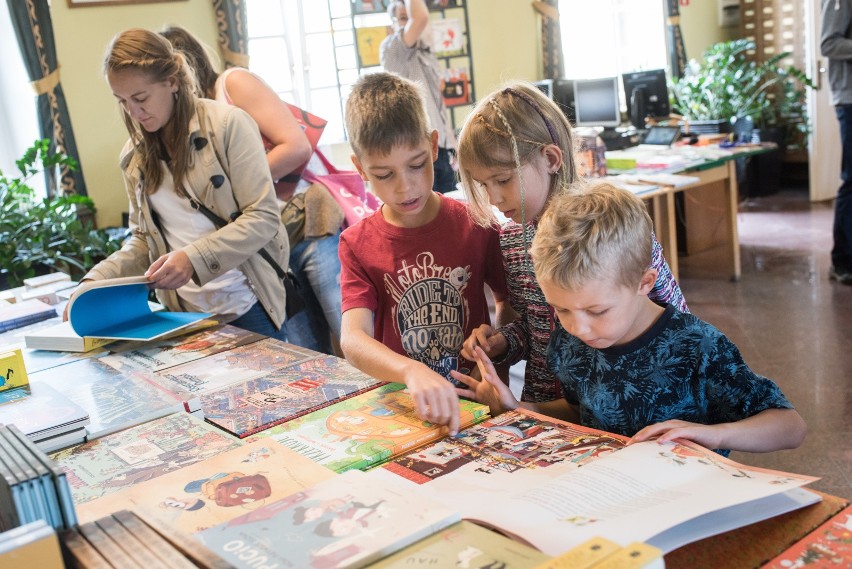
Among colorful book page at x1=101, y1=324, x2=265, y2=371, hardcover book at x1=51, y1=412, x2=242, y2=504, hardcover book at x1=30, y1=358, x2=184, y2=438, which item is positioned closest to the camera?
hardcover book at x1=51, y1=412, x2=242, y2=504

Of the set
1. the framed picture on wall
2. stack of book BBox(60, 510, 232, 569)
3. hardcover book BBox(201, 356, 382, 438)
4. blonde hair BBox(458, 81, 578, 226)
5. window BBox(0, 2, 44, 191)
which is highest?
the framed picture on wall

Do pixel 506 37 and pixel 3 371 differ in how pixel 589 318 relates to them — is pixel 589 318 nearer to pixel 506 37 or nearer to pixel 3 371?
pixel 3 371

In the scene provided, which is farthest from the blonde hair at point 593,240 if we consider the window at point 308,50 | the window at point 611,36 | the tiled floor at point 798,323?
the window at point 611,36

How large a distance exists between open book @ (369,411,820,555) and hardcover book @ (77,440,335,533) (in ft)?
0.44

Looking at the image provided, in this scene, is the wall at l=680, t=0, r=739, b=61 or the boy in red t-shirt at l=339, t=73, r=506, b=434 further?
the wall at l=680, t=0, r=739, b=61

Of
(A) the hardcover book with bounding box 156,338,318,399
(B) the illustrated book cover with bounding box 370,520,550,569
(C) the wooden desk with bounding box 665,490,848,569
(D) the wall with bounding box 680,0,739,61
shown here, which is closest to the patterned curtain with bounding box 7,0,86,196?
(A) the hardcover book with bounding box 156,338,318,399

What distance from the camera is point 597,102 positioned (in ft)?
19.6

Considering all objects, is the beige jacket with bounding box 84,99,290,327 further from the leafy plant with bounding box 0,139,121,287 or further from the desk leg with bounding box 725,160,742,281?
the desk leg with bounding box 725,160,742,281

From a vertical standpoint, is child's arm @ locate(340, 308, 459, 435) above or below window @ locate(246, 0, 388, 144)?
below

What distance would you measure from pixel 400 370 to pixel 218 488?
1.43 ft

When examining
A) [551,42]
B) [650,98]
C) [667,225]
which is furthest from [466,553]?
[551,42]

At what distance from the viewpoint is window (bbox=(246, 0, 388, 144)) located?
6.31 m

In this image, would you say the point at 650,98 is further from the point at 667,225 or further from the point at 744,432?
the point at 744,432

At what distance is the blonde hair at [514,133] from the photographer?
156cm
